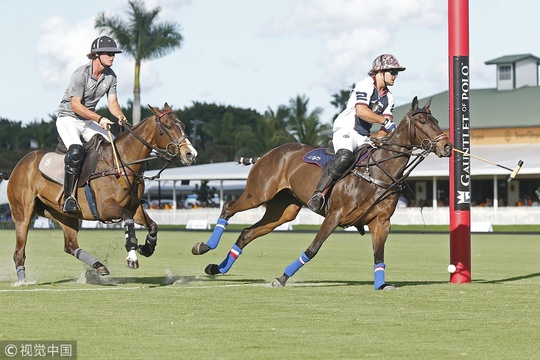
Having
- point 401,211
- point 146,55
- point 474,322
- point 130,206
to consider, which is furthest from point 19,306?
point 146,55

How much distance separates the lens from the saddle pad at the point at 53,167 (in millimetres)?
13461

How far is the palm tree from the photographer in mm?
59188

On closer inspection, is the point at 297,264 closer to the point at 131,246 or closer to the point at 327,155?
the point at 327,155

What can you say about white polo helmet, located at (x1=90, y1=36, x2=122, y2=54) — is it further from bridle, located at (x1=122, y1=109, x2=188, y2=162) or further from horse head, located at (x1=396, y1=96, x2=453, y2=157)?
horse head, located at (x1=396, y1=96, x2=453, y2=157)

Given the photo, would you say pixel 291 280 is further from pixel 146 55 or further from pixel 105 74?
pixel 146 55

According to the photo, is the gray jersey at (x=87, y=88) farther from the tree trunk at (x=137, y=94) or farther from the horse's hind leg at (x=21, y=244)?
the tree trunk at (x=137, y=94)

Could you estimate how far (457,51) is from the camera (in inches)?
571

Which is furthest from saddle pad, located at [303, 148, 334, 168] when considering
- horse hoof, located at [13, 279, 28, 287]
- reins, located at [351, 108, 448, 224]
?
horse hoof, located at [13, 279, 28, 287]

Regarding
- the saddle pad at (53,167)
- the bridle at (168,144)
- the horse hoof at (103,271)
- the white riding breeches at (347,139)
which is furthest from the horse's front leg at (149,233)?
the white riding breeches at (347,139)

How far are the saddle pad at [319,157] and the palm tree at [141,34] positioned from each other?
46691 mm

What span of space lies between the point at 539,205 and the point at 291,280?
3765 centimetres

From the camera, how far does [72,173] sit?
13.0 m

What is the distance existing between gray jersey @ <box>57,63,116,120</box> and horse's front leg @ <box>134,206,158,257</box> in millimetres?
1496

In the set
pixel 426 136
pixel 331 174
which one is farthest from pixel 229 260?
pixel 426 136
